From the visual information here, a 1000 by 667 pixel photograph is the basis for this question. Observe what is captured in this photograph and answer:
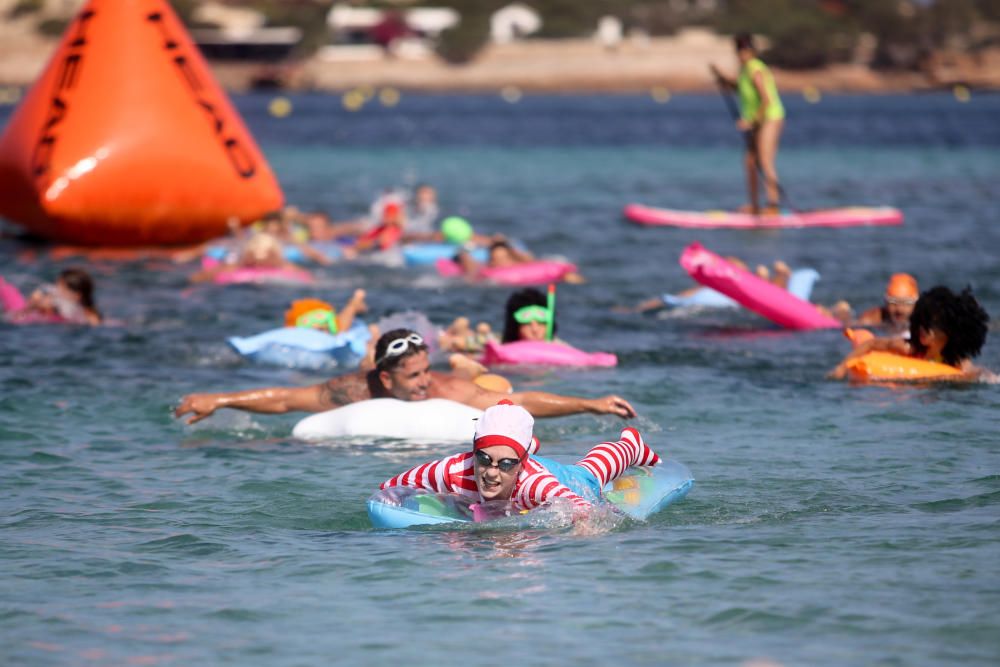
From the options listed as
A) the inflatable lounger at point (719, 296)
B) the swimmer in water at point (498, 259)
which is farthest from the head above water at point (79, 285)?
the inflatable lounger at point (719, 296)

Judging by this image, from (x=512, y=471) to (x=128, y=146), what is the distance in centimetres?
1168

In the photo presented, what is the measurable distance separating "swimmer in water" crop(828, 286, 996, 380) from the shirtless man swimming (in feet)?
9.09

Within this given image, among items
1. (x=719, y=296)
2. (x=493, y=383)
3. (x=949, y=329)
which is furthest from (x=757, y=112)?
(x=493, y=383)

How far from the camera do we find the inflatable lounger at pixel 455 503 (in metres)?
6.95

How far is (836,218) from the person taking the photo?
1995 cm

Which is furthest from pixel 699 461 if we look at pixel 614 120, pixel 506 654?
pixel 614 120

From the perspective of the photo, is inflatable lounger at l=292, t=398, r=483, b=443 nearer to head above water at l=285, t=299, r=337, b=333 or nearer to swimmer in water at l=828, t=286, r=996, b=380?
head above water at l=285, t=299, r=337, b=333

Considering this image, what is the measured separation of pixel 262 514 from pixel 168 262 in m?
10.6

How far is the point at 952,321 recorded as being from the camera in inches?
393

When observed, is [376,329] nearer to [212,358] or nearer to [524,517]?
[212,358]

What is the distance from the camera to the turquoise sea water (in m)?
5.81

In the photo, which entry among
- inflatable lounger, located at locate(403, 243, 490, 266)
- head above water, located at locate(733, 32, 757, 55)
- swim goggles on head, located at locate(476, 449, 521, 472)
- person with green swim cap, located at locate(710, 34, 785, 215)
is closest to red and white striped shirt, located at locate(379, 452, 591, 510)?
swim goggles on head, located at locate(476, 449, 521, 472)

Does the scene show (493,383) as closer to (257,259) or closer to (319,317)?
(319,317)

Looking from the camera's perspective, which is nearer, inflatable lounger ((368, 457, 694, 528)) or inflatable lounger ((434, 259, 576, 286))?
inflatable lounger ((368, 457, 694, 528))
